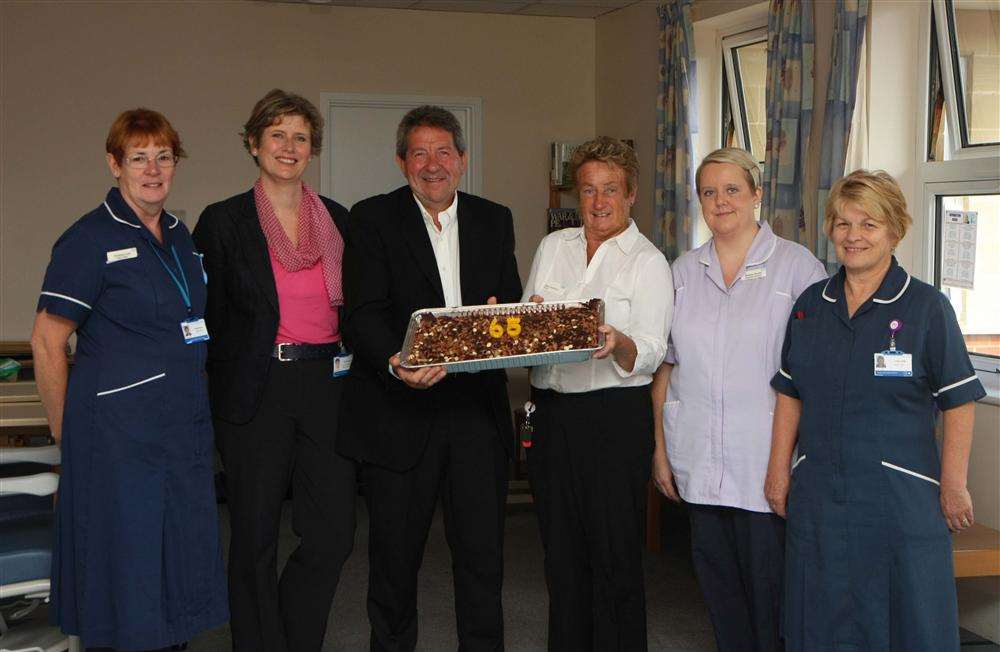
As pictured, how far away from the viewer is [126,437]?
2557 millimetres

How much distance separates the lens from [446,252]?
280cm

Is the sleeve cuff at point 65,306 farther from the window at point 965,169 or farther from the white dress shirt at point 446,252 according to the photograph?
the window at point 965,169

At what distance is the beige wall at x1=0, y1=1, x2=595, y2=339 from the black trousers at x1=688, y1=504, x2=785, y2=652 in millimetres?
4665

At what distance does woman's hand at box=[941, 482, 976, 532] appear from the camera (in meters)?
2.32

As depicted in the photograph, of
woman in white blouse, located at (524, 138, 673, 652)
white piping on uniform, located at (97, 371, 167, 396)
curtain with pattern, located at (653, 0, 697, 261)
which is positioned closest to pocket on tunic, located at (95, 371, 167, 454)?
white piping on uniform, located at (97, 371, 167, 396)

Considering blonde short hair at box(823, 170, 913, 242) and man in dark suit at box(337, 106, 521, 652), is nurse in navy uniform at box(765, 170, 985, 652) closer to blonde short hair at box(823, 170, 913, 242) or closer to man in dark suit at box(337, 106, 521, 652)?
blonde short hair at box(823, 170, 913, 242)

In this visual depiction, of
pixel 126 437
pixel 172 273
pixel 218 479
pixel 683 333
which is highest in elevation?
pixel 172 273

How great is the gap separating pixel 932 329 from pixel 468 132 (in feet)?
16.7

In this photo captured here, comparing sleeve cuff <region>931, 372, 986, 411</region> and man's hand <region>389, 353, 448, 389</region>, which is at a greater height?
man's hand <region>389, 353, 448, 389</region>

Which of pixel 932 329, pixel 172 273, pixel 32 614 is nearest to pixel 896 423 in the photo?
pixel 932 329

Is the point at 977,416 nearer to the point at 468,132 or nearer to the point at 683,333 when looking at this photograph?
the point at 683,333

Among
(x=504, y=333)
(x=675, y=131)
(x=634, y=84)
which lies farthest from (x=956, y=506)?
(x=634, y=84)

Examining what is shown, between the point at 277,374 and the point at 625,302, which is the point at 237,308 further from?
the point at 625,302

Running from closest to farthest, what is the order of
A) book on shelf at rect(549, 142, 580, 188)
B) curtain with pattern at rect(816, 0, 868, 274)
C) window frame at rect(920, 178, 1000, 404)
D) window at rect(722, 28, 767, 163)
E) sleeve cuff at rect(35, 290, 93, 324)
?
1. sleeve cuff at rect(35, 290, 93, 324)
2. window frame at rect(920, 178, 1000, 404)
3. curtain with pattern at rect(816, 0, 868, 274)
4. window at rect(722, 28, 767, 163)
5. book on shelf at rect(549, 142, 580, 188)
